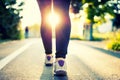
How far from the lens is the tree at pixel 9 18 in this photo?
15784 mm

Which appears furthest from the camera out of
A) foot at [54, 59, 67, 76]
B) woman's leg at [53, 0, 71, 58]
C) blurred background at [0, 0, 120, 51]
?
blurred background at [0, 0, 120, 51]

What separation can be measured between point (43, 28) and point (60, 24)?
0.59 meters

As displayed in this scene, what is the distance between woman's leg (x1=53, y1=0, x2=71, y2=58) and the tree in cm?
968

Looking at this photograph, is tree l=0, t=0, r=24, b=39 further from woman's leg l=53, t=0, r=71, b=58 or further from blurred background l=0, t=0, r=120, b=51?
woman's leg l=53, t=0, r=71, b=58

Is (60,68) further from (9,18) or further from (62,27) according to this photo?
(9,18)

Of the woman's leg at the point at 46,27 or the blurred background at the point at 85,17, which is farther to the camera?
the blurred background at the point at 85,17

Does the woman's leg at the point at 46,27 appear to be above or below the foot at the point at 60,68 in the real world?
above

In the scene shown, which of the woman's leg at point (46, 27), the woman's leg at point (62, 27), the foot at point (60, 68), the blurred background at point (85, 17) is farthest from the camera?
the blurred background at point (85, 17)

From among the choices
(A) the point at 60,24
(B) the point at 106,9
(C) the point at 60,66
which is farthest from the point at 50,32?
(B) the point at 106,9

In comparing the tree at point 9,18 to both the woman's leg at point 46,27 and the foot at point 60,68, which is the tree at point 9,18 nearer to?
the woman's leg at point 46,27

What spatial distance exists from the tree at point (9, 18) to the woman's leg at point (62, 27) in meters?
9.68

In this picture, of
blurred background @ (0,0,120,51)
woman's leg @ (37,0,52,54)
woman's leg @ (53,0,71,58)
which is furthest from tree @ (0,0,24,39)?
woman's leg @ (53,0,71,58)

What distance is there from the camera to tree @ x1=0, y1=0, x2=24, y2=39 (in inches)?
621

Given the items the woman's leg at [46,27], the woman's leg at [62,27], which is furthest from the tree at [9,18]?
the woman's leg at [62,27]
